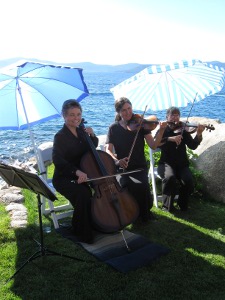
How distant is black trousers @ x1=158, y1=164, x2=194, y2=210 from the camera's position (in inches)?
195

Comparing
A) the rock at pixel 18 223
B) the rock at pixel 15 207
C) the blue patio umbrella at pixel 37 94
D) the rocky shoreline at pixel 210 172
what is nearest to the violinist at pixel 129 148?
the rocky shoreline at pixel 210 172

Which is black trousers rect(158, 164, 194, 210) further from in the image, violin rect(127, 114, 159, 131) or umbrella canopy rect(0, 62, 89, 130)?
umbrella canopy rect(0, 62, 89, 130)

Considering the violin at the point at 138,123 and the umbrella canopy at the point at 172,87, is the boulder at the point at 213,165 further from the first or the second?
the violin at the point at 138,123

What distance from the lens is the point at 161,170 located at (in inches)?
204

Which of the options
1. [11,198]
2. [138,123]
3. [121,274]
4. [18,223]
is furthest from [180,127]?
[11,198]

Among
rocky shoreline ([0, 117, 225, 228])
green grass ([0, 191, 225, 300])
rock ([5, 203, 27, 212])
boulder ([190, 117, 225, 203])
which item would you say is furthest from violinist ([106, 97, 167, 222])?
rock ([5, 203, 27, 212])

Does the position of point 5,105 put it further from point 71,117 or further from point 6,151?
point 6,151

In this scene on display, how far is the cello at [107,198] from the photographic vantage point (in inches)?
150

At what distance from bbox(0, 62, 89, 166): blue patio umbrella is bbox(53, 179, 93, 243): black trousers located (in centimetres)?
102

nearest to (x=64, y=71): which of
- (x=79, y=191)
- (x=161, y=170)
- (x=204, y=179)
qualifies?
(x=79, y=191)

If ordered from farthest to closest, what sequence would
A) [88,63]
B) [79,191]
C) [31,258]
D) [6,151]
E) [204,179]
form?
[88,63]
[6,151]
[204,179]
[79,191]
[31,258]

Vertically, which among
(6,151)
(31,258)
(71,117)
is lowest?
(6,151)

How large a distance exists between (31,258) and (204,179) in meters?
3.15

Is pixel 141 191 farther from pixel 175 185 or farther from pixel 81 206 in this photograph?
pixel 81 206
